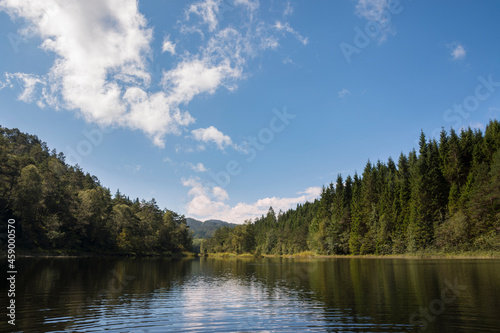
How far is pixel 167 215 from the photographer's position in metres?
177

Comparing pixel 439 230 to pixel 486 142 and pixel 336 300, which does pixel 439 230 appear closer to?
pixel 486 142

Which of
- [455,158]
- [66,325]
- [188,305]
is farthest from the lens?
[455,158]

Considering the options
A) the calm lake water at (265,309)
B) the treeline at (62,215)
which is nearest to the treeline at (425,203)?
the calm lake water at (265,309)

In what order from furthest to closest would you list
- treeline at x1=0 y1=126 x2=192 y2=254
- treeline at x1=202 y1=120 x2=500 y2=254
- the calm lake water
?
treeline at x1=0 y1=126 x2=192 y2=254 → treeline at x1=202 y1=120 x2=500 y2=254 → the calm lake water

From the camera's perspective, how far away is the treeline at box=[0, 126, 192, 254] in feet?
277

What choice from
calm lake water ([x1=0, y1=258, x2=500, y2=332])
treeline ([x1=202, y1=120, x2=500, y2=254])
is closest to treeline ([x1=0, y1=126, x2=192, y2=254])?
calm lake water ([x1=0, y1=258, x2=500, y2=332])

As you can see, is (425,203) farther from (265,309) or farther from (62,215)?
(62,215)

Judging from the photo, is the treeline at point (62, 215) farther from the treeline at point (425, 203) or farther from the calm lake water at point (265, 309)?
the treeline at point (425, 203)

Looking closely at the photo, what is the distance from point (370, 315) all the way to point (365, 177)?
363 ft

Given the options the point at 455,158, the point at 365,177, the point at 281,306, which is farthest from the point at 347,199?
the point at 281,306

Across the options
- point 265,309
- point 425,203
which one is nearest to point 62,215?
point 265,309

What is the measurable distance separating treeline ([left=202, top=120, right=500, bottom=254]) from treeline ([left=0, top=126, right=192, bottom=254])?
85.4 m

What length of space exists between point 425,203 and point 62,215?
394ft

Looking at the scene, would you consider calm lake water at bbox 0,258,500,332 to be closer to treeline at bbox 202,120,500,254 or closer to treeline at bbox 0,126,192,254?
treeline at bbox 202,120,500,254
